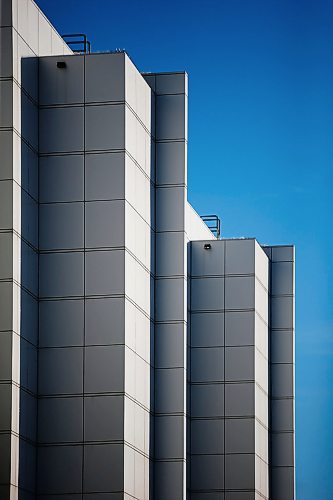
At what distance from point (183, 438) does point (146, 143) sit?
11526 mm

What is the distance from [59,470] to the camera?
5100cm

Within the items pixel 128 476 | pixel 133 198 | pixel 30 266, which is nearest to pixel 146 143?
pixel 133 198

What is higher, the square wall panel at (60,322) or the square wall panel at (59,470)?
the square wall panel at (60,322)

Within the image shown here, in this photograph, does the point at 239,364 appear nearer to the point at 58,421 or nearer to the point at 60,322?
the point at 60,322

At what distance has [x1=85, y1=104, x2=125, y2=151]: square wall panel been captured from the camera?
52750 mm

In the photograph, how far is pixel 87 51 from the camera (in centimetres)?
5712

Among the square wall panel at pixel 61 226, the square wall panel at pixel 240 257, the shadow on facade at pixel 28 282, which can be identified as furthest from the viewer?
the square wall panel at pixel 240 257

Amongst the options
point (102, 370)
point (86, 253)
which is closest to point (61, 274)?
point (86, 253)

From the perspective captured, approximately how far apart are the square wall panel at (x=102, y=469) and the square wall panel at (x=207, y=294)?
63.3 ft

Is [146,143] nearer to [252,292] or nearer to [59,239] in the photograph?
[59,239]

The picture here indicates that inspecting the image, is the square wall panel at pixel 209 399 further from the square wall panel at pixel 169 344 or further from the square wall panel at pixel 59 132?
the square wall panel at pixel 59 132

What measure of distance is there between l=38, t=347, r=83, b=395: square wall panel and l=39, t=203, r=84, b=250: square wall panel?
365 centimetres

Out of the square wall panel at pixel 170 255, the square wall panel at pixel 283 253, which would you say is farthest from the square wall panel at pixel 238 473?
the square wall panel at pixel 283 253

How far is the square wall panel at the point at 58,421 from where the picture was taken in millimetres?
51156
